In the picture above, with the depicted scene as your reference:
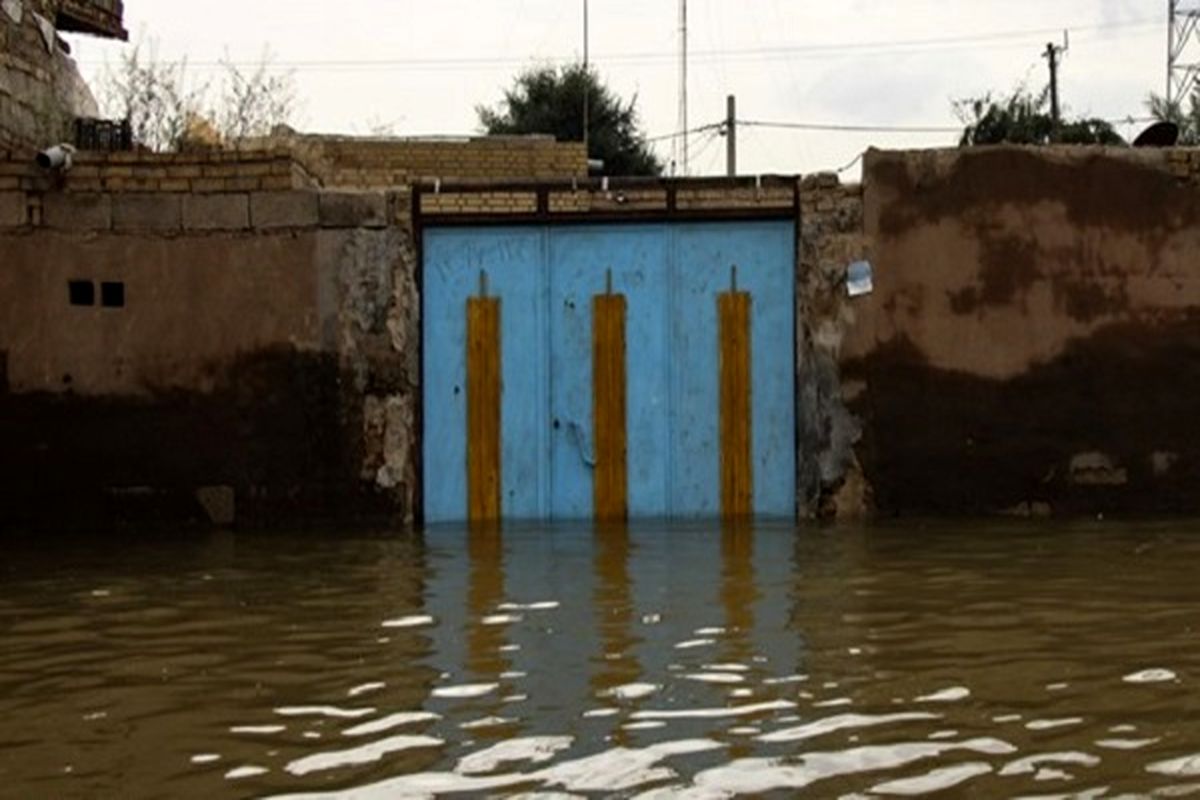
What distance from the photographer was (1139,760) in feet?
13.0

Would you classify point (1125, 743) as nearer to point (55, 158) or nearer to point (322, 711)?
point (322, 711)

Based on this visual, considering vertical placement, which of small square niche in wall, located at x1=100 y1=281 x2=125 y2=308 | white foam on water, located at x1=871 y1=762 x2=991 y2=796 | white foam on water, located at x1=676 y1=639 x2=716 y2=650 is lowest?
white foam on water, located at x1=871 y1=762 x2=991 y2=796

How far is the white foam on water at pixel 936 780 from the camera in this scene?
374 centimetres

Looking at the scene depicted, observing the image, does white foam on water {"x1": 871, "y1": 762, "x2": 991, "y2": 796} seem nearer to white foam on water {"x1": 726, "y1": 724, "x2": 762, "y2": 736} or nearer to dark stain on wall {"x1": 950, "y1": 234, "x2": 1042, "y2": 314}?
white foam on water {"x1": 726, "y1": 724, "x2": 762, "y2": 736}

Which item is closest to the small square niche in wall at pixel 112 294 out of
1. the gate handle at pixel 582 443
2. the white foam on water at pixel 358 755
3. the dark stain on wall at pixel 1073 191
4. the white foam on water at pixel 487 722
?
the gate handle at pixel 582 443

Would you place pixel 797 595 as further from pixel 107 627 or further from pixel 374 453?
pixel 374 453

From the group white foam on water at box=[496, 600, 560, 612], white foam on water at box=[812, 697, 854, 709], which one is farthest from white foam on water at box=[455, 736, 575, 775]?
white foam on water at box=[496, 600, 560, 612]

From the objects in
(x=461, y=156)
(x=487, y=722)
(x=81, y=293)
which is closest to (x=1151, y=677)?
(x=487, y=722)

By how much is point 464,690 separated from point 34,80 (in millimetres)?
8797

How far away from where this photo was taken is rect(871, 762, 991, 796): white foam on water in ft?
12.3

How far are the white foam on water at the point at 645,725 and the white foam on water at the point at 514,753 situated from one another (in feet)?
0.67

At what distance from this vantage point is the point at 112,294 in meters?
10.8

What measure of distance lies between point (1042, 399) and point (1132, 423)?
2.08 ft

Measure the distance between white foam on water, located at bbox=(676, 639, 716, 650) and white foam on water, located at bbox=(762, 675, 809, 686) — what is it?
629 mm
